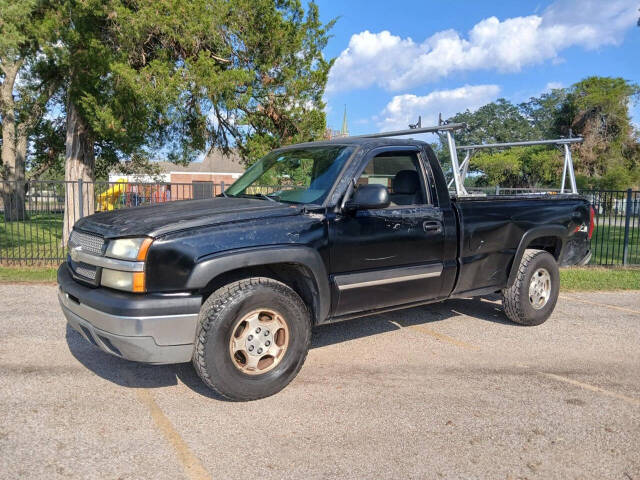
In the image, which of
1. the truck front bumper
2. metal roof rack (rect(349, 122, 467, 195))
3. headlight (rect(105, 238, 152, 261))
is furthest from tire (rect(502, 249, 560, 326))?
headlight (rect(105, 238, 152, 261))

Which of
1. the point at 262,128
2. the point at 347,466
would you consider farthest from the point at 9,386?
the point at 262,128

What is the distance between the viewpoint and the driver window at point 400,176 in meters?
4.76

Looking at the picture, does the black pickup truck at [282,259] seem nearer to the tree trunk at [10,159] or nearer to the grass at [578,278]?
the grass at [578,278]

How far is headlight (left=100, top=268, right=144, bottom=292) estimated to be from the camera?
3.35 m

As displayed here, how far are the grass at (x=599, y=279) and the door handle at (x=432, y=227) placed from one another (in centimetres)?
485

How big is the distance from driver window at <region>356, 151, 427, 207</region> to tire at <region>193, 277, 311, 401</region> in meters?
1.56

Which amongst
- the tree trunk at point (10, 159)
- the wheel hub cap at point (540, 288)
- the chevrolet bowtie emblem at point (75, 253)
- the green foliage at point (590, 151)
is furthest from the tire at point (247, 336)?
the green foliage at point (590, 151)

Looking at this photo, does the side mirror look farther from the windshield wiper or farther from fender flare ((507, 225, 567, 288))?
fender flare ((507, 225, 567, 288))

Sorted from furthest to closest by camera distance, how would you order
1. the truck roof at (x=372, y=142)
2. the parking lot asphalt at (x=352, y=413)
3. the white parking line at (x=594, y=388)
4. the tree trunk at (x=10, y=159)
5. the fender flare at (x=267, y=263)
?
1. the tree trunk at (x=10, y=159)
2. the truck roof at (x=372, y=142)
3. the white parking line at (x=594, y=388)
4. the fender flare at (x=267, y=263)
5. the parking lot asphalt at (x=352, y=413)

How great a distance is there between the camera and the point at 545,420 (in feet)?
11.6

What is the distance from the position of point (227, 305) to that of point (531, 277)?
3.77m

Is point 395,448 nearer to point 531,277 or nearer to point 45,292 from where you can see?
point 531,277

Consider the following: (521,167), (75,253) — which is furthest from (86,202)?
(521,167)

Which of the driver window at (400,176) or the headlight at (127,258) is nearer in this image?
the headlight at (127,258)
